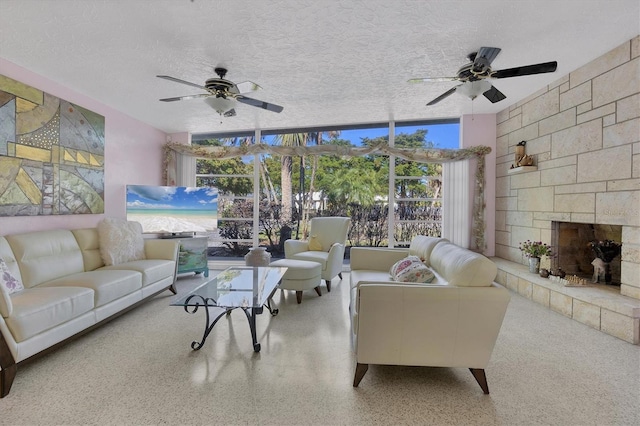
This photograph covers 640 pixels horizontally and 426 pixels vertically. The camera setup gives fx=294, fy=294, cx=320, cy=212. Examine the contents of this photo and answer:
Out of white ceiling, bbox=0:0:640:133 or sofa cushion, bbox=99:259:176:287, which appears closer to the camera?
white ceiling, bbox=0:0:640:133

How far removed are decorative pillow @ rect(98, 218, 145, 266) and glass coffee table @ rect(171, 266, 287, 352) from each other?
4.23ft

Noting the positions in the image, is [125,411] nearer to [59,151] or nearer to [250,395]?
[250,395]

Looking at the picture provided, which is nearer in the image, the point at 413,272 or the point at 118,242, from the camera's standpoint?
the point at 413,272

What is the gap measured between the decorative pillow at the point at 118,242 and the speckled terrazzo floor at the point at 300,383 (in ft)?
3.23

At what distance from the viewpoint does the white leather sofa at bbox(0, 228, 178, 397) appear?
6.38ft

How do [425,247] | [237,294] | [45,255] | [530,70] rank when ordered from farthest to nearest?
[425,247]
[45,255]
[237,294]
[530,70]

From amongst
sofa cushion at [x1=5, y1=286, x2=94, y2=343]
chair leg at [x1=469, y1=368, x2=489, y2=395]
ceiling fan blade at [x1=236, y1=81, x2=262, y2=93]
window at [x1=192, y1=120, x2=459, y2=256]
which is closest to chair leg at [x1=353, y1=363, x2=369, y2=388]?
chair leg at [x1=469, y1=368, x2=489, y2=395]

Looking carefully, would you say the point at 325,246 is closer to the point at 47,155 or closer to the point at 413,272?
the point at 413,272

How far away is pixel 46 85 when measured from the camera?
3.32 m

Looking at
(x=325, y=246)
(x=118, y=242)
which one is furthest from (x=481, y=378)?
(x=118, y=242)

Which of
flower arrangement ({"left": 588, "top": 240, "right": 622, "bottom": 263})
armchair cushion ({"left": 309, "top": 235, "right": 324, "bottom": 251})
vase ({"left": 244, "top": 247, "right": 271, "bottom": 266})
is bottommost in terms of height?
vase ({"left": 244, "top": 247, "right": 271, "bottom": 266})

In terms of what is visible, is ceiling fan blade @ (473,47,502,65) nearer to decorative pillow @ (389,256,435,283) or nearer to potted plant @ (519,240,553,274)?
decorative pillow @ (389,256,435,283)

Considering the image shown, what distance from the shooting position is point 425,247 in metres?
3.01

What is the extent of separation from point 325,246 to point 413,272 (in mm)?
2220
